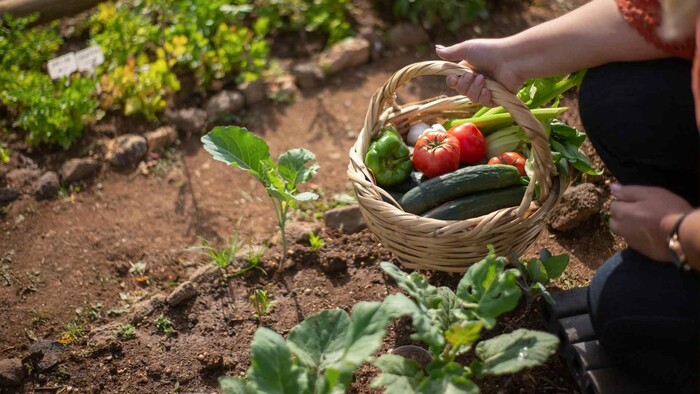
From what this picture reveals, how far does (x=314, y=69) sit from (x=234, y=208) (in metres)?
1.19

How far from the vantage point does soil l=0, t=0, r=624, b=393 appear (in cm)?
279

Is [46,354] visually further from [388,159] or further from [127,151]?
[388,159]

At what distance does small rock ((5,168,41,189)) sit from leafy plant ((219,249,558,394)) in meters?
2.20

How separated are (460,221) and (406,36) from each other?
246 cm

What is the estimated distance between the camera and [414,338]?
214cm

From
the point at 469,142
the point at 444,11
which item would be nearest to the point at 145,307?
the point at 469,142

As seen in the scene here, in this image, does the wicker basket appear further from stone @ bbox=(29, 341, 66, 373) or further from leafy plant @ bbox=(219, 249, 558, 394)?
stone @ bbox=(29, 341, 66, 373)

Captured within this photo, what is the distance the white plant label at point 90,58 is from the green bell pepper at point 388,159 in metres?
2.01

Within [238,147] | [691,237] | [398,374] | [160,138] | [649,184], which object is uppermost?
[691,237]

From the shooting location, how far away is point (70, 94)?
380cm

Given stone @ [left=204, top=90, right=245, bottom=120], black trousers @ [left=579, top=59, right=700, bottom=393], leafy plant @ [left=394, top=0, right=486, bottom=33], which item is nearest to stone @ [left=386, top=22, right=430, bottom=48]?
leafy plant @ [left=394, top=0, right=486, bottom=33]

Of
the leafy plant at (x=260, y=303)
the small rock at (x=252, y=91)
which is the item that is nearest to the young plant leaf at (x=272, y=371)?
the leafy plant at (x=260, y=303)

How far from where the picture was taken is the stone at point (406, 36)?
462 cm

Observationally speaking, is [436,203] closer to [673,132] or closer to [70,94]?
[673,132]
